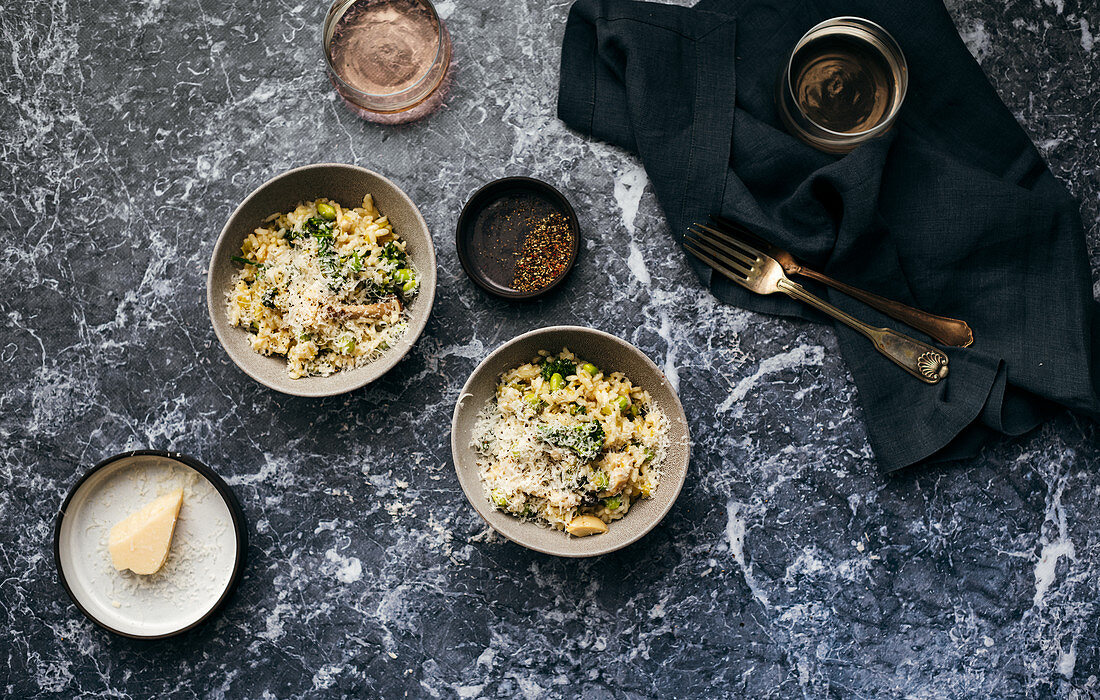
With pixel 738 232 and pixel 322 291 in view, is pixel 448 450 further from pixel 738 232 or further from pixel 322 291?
pixel 738 232

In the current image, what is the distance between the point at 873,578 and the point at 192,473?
219 centimetres

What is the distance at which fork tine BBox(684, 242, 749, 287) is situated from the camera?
8.01 feet

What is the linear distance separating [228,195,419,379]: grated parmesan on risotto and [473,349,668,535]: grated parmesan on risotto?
42cm

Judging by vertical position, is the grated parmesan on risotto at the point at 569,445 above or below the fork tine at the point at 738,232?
below

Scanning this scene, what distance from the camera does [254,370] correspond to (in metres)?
2.29

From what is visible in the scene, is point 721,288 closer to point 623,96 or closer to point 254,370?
point 623,96

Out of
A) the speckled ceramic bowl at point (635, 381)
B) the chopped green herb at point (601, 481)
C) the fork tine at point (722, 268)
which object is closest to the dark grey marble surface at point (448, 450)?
the fork tine at point (722, 268)

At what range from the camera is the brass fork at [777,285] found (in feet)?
7.86

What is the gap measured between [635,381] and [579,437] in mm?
282

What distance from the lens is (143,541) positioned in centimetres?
234

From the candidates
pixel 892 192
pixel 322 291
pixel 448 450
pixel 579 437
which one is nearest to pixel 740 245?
pixel 892 192

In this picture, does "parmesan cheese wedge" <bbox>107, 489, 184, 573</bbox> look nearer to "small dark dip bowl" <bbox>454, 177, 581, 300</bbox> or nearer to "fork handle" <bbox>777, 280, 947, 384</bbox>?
"small dark dip bowl" <bbox>454, 177, 581, 300</bbox>

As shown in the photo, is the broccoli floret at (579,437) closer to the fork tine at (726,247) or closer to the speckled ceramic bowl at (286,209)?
the speckled ceramic bowl at (286,209)

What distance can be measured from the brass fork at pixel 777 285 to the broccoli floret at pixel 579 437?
0.67m
